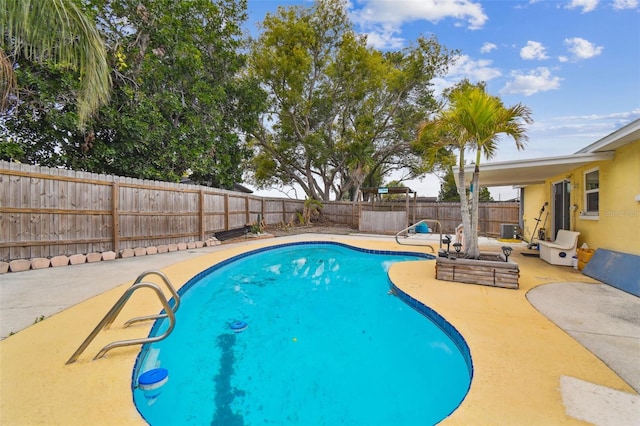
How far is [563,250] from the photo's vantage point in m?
6.43

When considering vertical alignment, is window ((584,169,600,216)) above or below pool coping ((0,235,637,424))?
above

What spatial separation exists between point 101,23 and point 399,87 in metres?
15.0

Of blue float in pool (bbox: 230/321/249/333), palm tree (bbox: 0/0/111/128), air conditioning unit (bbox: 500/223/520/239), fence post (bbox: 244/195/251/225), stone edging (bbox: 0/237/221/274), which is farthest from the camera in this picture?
fence post (bbox: 244/195/251/225)

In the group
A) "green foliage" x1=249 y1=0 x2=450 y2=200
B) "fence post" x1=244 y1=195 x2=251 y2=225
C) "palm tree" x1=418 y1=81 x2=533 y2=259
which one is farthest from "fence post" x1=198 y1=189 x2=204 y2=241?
"green foliage" x1=249 y1=0 x2=450 y2=200

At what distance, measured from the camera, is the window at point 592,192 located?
6114 millimetres

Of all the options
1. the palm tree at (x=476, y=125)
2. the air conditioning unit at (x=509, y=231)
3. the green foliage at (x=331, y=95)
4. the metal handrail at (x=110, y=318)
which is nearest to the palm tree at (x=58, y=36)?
the metal handrail at (x=110, y=318)

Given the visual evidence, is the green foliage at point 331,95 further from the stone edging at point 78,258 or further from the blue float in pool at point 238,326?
the blue float in pool at point 238,326

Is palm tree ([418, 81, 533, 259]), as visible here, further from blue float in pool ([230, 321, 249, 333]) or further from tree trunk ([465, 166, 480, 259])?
blue float in pool ([230, 321, 249, 333])

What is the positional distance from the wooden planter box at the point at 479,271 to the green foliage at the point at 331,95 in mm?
12652

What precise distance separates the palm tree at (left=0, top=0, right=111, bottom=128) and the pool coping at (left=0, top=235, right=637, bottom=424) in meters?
2.94

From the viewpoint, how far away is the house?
474 cm

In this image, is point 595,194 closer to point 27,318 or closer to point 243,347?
point 243,347

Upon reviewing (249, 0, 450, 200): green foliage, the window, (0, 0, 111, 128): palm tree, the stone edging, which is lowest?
the stone edging

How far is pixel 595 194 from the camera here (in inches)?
246
